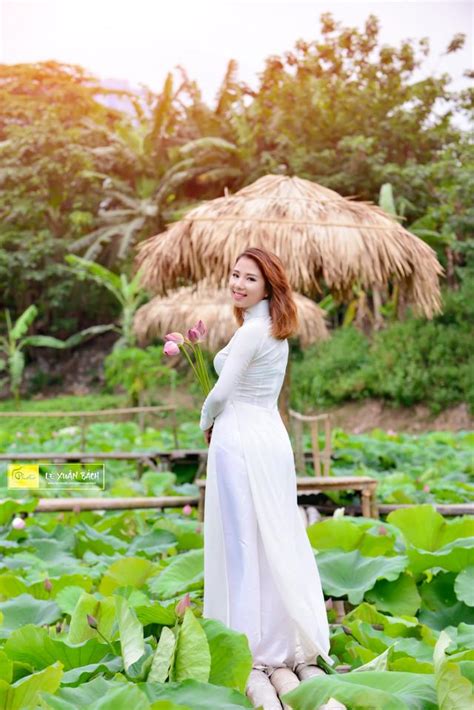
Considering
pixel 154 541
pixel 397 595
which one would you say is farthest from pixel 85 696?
pixel 154 541

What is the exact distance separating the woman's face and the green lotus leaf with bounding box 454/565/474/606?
86cm

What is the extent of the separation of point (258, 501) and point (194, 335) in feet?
1.22

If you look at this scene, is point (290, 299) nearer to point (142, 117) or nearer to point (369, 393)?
point (369, 393)

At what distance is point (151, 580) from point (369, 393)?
977cm

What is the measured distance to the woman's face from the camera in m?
2.02

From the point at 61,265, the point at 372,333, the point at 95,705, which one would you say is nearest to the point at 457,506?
the point at 95,705

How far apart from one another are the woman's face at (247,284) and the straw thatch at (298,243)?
9.03 ft

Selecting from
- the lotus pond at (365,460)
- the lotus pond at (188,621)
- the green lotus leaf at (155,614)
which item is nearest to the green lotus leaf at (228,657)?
the lotus pond at (188,621)

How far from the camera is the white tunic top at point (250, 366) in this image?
1967mm

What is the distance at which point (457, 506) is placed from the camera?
3.81 meters

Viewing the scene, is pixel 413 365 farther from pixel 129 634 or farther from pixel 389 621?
pixel 129 634

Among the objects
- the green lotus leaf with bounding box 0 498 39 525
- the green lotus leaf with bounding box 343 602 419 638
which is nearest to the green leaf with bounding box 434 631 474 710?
the green lotus leaf with bounding box 343 602 419 638

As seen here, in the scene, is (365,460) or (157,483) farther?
(365,460)

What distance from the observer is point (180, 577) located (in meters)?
2.58
